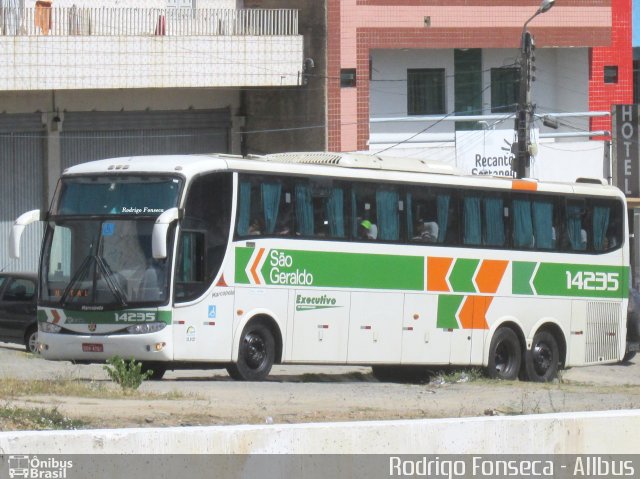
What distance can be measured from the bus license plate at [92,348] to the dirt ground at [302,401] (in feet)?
2.92

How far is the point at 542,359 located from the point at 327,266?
5257 mm

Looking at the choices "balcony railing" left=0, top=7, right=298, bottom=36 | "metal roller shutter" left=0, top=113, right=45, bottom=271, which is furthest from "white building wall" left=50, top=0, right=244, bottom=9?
"metal roller shutter" left=0, top=113, right=45, bottom=271

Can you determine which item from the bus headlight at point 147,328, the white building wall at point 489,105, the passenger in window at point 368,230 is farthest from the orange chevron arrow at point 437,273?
A: the white building wall at point 489,105

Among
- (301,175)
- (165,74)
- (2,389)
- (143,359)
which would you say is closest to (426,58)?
(165,74)

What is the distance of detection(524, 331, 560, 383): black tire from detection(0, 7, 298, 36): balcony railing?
15.5m

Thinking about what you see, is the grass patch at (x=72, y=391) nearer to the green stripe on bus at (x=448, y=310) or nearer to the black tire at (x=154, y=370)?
the black tire at (x=154, y=370)

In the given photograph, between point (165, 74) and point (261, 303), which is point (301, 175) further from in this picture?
point (165, 74)

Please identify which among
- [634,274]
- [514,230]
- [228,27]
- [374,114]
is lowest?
[634,274]

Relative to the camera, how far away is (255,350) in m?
17.3

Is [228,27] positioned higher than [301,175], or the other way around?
[228,27]

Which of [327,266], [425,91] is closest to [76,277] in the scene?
[327,266]

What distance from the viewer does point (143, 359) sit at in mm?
16016
